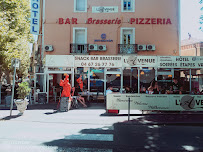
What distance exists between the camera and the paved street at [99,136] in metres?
5.02

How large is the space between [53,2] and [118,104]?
12.0m

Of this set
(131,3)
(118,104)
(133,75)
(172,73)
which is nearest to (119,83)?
(133,75)

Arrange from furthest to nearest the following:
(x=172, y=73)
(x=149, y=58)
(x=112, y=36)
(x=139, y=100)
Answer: (x=112, y=36)
(x=172, y=73)
(x=149, y=58)
(x=139, y=100)

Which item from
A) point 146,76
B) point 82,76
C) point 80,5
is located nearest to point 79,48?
point 82,76

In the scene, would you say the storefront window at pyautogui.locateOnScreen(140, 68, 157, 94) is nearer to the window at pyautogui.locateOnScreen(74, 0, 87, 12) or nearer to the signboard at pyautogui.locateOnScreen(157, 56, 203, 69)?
the signboard at pyautogui.locateOnScreen(157, 56, 203, 69)

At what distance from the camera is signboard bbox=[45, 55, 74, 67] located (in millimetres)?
14184

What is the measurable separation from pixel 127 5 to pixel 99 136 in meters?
13.8

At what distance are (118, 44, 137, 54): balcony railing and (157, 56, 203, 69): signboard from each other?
3.06 metres

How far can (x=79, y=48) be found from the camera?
55.1ft

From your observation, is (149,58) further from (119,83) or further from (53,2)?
(53,2)

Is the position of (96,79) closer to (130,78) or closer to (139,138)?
(130,78)

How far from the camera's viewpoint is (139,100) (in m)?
9.02

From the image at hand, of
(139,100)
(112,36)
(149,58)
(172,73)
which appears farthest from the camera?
(112,36)

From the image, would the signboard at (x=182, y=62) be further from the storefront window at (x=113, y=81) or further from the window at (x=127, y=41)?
the storefront window at (x=113, y=81)
